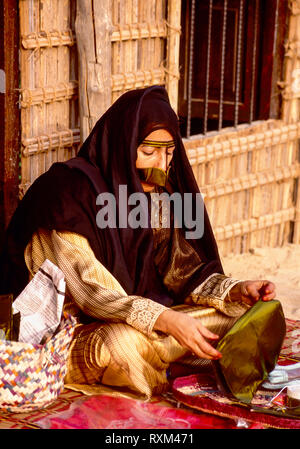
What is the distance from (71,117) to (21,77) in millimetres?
481

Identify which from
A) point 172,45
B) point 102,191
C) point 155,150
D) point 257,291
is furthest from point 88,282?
point 172,45

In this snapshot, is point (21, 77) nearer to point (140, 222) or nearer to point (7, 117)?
point (7, 117)

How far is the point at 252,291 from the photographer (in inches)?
159

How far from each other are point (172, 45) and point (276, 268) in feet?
5.46

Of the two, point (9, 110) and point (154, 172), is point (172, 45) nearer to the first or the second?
point (9, 110)

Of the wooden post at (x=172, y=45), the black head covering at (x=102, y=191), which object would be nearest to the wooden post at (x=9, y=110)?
the black head covering at (x=102, y=191)

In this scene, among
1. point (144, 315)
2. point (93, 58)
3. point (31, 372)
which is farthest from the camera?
point (93, 58)

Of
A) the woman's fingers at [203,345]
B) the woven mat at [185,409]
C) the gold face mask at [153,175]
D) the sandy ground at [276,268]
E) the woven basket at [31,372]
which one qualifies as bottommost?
the sandy ground at [276,268]

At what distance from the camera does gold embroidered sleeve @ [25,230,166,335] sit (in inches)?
145

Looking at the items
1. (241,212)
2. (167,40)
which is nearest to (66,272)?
(167,40)

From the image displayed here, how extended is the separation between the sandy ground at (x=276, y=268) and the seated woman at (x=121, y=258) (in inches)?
53.3

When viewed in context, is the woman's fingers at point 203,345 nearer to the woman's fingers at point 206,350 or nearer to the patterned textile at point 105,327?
the woman's fingers at point 206,350

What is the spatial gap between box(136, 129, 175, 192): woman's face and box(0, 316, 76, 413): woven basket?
805 millimetres

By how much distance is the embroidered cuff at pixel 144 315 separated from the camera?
3.65m
